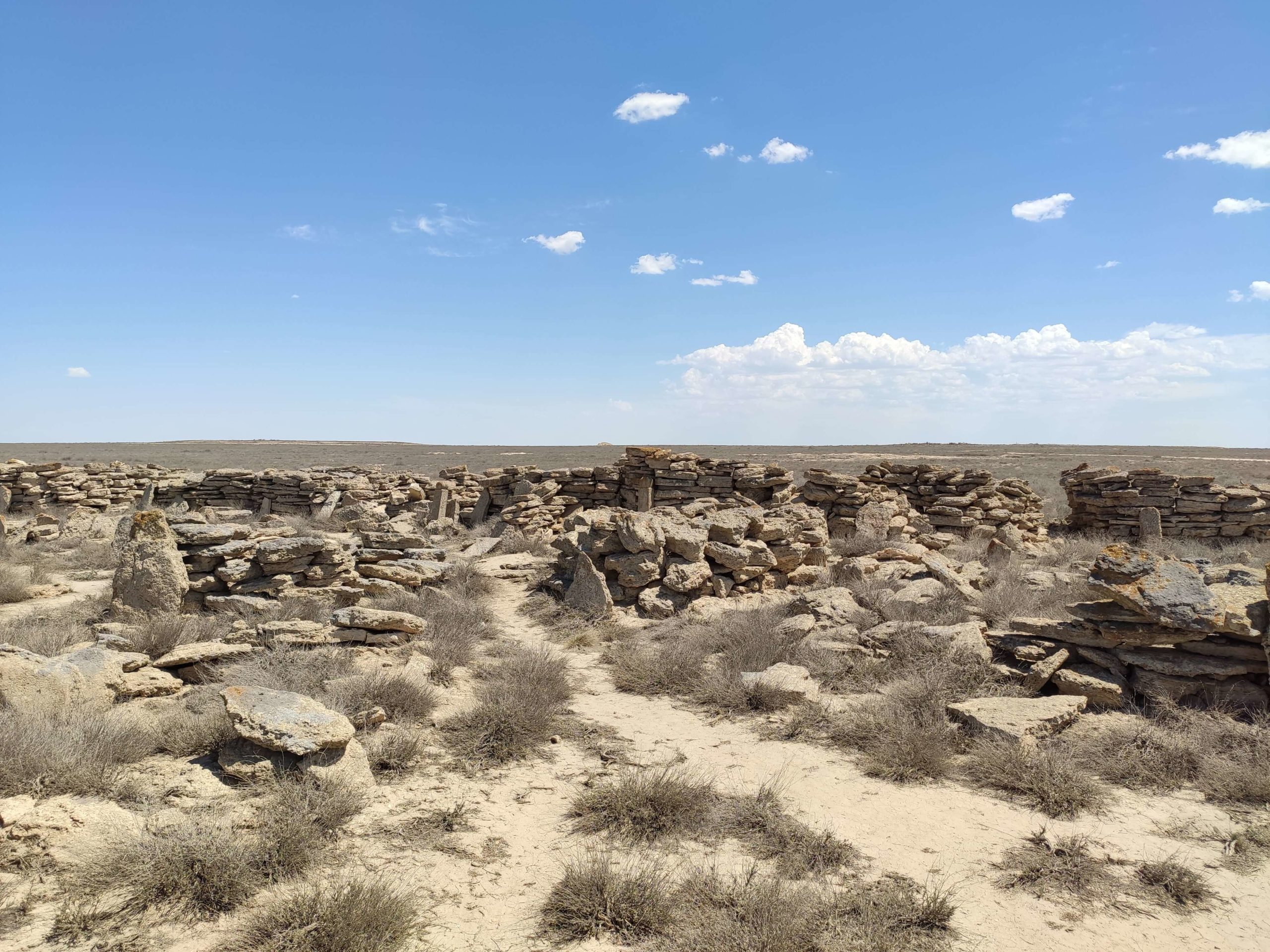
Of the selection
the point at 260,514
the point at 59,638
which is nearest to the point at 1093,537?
the point at 59,638

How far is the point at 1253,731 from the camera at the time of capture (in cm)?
527

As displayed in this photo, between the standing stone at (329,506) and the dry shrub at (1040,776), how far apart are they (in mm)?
16973

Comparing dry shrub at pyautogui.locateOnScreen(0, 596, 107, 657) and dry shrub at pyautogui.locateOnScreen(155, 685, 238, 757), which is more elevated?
dry shrub at pyautogui.locateOnScreen(0, 596, 107, 657)

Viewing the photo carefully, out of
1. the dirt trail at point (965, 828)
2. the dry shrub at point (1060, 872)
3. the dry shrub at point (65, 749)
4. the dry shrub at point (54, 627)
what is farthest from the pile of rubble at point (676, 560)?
the dry shrub at point (1060, 872)

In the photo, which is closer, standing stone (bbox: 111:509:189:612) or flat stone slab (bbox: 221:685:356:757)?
flat stone slab (bbox: 221:685:356:757)

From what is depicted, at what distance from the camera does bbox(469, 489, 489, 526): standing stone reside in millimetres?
18094

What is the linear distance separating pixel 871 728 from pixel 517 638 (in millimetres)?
4660

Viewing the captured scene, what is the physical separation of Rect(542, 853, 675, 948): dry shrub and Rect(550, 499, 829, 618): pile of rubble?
6128mm

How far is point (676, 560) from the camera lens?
10.5 m

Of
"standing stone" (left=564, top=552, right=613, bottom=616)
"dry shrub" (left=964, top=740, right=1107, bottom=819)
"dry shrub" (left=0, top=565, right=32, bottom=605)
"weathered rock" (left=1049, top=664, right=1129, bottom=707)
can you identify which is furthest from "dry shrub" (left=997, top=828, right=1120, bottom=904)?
"dry shrub" (left=0, top=565, right=32, bottom=605)

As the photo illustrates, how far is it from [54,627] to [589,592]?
19.9ft

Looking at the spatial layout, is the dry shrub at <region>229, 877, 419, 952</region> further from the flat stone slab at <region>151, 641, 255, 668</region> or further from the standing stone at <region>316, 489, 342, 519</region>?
the standing stone at <region>316, 489, 342, 519</region>

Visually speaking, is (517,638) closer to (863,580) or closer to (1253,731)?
(863,580)

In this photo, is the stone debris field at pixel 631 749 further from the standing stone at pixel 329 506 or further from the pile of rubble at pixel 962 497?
the standing stone at pixel 329 506
